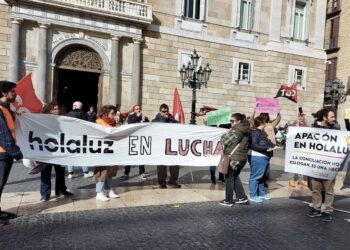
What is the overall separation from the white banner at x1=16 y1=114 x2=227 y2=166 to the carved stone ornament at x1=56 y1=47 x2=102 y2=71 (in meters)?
12.9

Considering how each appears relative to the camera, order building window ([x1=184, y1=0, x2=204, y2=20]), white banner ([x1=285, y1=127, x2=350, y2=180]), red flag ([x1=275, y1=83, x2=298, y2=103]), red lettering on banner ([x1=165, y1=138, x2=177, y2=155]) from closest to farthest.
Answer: white banner ([x1=285, y1=127, x2=350, y2=180])
red lettering on banner ([x1=165, y1=138, x2=177, y2=155])
red flag ([x1=275, y1=83, x2=298, y2=103])
building window ([x1=184, y1=0, x2=204, y2=20])

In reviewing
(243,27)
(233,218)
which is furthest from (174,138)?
(243,27)

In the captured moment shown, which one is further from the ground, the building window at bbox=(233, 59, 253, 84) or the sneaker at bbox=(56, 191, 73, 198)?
the building window at bbox=(233, 59, 253, 84)

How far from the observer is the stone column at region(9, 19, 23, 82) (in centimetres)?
1778

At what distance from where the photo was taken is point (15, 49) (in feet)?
58.7

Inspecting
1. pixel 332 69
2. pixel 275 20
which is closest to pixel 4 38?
pixel 275 20

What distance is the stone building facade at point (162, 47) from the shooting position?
18500mm

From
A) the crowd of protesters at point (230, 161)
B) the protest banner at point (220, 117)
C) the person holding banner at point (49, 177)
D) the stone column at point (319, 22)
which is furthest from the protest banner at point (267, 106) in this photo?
the stone column at point (319, 22)

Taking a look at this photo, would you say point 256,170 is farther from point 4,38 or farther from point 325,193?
point 4,38

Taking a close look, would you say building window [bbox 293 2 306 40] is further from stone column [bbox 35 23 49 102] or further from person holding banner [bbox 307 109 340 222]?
person holding banner [bbox 307 109 340 222]

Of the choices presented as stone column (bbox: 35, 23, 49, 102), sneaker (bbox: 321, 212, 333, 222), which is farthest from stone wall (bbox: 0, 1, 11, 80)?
sneaker (bbox: 321, 212, 333, 222)

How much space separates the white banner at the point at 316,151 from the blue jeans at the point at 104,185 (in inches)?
143

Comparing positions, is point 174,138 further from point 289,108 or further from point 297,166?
point 289,108

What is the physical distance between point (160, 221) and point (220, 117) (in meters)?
4.10
